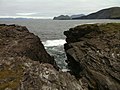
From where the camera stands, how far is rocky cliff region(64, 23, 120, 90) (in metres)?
30.5

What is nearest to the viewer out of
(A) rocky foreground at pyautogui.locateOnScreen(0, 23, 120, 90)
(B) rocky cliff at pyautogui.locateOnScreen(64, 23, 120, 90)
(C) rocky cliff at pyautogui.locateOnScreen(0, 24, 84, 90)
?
(C) rocky cliff at pyautogui.locateOnScreen(0, 24, 84, 90)

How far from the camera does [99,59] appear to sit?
3422 cm

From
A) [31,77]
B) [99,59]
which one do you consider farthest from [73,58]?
[31,77]

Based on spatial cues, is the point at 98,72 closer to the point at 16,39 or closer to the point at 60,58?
the point at 16,39

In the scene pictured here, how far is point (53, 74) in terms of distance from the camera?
24.7 m

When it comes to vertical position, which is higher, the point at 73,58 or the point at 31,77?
the point at 31,77

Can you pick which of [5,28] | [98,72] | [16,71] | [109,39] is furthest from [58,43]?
[16,71]

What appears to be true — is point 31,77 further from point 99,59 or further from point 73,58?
point 73,58

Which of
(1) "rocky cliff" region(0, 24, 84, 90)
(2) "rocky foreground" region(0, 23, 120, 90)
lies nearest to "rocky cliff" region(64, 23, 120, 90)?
(2) "rocky foreground" region(0, 23, 120, 90)

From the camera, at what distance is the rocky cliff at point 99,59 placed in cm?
3053

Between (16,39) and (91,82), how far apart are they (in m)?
15.9

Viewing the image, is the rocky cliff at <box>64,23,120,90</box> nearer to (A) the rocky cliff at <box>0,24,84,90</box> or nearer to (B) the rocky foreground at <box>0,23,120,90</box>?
(B) the rocky foreground at <box>0,23,120,90</box>

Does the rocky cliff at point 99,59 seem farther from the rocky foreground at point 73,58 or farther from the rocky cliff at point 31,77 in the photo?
the rocky cliff at point 31,77

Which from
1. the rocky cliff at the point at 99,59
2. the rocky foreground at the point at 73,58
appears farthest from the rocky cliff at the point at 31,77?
the rocky cliff at the point at 99,59
